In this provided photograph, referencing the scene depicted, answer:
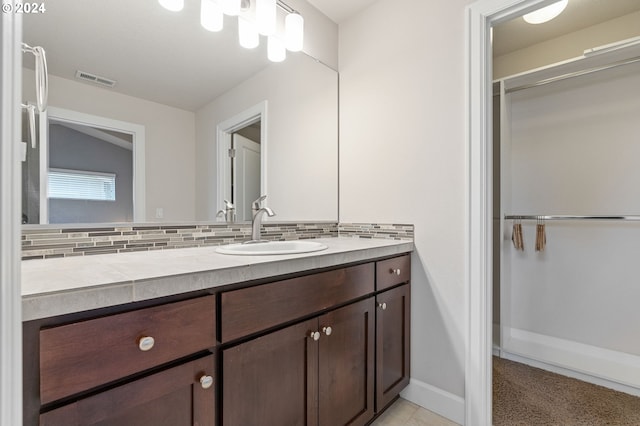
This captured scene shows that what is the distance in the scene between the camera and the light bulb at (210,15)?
143cm

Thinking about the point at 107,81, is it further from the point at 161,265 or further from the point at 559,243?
the point at 559,243

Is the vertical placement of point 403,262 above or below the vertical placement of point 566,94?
below

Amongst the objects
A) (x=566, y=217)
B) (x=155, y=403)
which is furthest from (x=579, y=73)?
(x=155, y=403)

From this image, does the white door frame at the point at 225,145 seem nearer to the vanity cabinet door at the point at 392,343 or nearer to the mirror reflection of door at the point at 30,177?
the mirror reflection of door at the point at 30,177

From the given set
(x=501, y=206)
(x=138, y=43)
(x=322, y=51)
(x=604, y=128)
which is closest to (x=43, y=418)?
(x=138, y=43)

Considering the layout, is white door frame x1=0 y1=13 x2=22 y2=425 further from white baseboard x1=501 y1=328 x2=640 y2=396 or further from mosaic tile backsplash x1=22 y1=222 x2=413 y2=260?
white baseboard x1=501 y1=328 x2=640 y2=396

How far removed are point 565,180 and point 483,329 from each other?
1.48 m

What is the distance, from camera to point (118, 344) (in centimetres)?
66

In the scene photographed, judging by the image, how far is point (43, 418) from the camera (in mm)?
584

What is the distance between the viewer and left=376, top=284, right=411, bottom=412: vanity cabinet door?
1.43 metres

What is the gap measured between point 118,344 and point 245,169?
1.12m

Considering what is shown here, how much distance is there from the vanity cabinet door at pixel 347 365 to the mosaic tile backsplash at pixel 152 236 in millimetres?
623

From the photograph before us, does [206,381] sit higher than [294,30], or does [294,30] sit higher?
[294,30]

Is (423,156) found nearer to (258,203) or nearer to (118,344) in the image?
(258,203)
